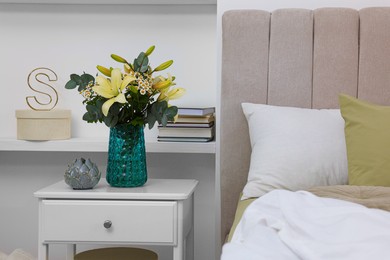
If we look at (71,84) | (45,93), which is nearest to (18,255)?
(45,93)

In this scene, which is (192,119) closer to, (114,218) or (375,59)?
(114,218)

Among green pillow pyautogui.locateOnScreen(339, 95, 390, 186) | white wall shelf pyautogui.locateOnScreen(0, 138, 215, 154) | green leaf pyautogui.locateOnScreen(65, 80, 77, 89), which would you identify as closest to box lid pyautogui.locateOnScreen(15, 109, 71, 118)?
white wall shelf pyautogui.locateOnScreen(0, 138, 215, 154)

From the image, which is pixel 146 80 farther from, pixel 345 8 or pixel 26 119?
pixel 345 8

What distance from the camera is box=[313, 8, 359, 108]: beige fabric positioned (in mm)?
2312

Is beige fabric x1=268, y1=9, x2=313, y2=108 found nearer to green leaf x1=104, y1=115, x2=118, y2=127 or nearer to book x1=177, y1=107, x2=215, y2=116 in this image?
book x1=177, y1=107, x2=215, y2=116

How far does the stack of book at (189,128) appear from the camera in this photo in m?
2.46

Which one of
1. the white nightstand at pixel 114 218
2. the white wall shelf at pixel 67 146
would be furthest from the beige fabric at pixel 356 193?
the white wall shelf at pixel 67 146

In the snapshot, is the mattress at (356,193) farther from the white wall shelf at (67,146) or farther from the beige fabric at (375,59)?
the white wall shelf at (67,146)

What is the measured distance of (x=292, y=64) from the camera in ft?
7.68

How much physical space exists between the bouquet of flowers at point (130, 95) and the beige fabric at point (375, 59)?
2.21ft

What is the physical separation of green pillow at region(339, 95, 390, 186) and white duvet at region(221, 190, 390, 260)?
512mm

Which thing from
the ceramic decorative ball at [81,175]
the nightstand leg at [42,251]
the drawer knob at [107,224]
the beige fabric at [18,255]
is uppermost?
the ceramic decorative ball at [81,175]

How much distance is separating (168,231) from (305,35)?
876 millimetres

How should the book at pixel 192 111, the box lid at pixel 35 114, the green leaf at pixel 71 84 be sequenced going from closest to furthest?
1. the green leaf at pixel 71 84
2. the book at pixel 192 111
3. the box lid at pixel 35 114
